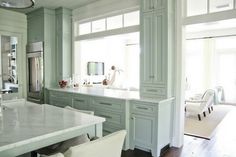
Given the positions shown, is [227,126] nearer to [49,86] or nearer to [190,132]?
[190,132]

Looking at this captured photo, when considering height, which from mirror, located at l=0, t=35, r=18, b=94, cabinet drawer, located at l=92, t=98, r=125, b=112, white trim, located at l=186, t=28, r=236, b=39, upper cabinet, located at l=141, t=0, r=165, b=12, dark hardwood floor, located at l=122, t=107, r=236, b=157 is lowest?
dark hardwood floor, located at l=122, t=107, r=236, b=157

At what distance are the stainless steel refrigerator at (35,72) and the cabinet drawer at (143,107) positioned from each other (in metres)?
2.76

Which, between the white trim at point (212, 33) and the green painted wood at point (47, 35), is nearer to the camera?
the green painted wood at point (47, 35)

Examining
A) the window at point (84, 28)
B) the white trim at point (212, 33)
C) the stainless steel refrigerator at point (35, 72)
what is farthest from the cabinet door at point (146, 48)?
the white trim at point (212, 33)

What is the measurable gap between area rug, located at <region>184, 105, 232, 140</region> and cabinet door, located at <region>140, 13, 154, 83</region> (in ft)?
5.73

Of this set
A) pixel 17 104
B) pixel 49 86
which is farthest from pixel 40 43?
pixel 17 104

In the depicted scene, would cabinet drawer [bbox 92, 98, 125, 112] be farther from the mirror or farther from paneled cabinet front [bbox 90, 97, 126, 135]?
the mirror

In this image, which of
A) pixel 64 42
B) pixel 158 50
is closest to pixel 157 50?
pixel 158 50

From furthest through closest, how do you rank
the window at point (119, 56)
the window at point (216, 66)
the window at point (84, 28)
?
the window at point (119, 56), the window at point (216, 66), the window at point (84, 28)

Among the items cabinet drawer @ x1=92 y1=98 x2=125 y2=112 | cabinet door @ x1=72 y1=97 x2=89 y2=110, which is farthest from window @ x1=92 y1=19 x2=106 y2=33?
cabinet drawer @ x1=92 y1=98 x2=125 y2=112

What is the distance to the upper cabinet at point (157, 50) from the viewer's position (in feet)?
10.4

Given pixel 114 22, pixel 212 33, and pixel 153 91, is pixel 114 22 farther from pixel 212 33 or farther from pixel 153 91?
pixel 212 33

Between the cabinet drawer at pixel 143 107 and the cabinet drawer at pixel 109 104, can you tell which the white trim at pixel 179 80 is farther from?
the cabinet drawer at pixel 109 104

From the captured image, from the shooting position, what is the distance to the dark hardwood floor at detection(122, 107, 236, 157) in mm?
3163
